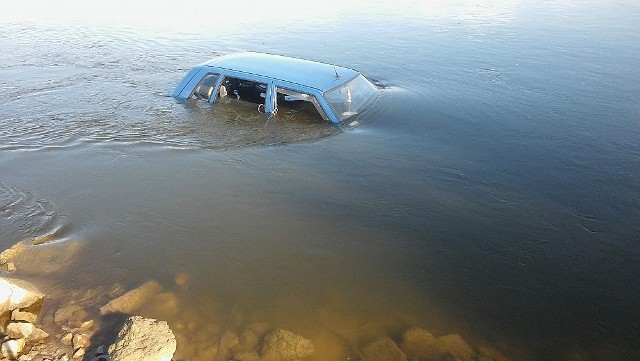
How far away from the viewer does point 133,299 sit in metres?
4.38

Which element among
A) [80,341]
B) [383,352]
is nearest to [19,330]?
[80,341]

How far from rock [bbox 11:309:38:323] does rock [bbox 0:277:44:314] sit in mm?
61

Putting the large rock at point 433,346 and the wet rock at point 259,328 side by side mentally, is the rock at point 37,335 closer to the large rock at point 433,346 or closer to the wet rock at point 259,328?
the wet rock at point 259,328

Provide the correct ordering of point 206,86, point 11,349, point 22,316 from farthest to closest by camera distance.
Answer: point 206,86
point 22,316
point 11,349

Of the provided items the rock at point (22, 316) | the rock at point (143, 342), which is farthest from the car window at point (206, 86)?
the rock at point (143, 342)

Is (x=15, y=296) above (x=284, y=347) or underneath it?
underneath

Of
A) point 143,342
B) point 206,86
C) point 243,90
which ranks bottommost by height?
point 143,342

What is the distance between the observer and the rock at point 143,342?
11.7ft

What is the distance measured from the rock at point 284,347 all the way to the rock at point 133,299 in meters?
1.23

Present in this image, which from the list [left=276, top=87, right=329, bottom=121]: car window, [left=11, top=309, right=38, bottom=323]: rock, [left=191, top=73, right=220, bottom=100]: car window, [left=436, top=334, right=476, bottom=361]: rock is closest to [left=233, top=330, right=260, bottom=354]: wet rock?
[left=436, top=334, right=476, bottom=361]: rock

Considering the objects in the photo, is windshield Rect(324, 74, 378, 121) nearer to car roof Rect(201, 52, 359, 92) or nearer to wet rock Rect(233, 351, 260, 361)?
car roof Rect(201, 52, 359, 92)

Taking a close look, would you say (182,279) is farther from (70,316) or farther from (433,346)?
(433,346)

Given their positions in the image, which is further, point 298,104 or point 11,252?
point 298,104

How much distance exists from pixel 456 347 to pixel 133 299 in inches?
112
